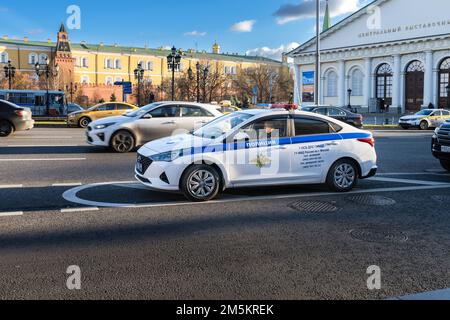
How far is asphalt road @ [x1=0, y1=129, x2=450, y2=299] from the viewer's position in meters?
4.40

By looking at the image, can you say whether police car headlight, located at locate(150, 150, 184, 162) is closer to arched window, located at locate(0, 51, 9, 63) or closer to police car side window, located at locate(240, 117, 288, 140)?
police car side window, located at locate(240, 117, 288, 140)

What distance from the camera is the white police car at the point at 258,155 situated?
766 cm

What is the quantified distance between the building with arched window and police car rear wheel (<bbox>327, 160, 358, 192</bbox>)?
4934 cm

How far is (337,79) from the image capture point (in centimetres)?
7131

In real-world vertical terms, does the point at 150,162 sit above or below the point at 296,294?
above

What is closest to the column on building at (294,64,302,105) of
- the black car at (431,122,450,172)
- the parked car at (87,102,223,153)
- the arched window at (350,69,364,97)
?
the arched window at (350,69,364,97)

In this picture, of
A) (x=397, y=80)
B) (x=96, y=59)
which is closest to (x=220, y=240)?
(x=397, y=80)

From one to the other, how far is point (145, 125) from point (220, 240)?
360 inches

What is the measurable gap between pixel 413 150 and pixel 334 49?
56.2 metres

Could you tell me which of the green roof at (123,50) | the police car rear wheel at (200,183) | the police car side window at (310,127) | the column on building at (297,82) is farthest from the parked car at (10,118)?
the green roof at (123,50)

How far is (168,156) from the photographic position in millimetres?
7656

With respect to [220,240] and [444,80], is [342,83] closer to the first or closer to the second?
[444,80]
